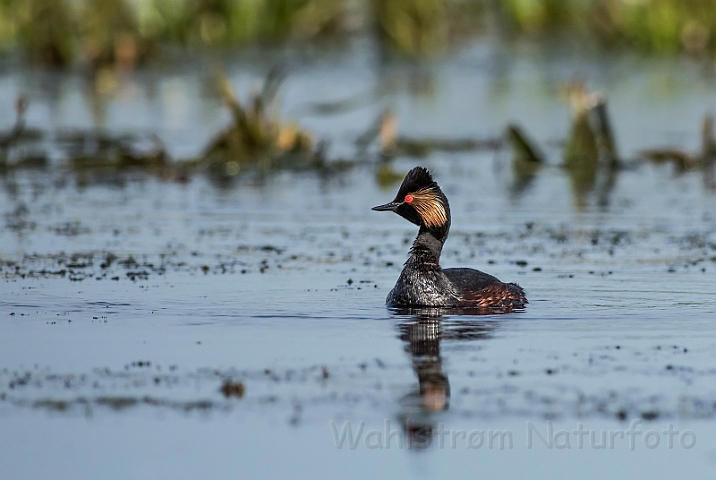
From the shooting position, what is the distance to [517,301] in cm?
1105

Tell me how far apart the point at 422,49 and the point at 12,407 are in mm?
32346

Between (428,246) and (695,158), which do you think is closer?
(428,246)

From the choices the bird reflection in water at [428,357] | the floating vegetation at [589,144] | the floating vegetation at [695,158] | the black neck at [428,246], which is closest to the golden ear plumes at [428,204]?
the black neck at [428,246]

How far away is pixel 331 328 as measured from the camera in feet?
33.6

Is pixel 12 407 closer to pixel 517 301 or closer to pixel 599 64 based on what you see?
pixel 517 301

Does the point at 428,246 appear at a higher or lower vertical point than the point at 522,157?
lower

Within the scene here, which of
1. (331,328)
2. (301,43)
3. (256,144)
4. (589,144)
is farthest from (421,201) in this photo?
(301,43)

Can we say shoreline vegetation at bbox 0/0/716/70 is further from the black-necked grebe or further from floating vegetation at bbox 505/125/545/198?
the black-necked grebe

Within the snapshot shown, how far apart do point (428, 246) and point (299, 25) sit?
30.0 meters

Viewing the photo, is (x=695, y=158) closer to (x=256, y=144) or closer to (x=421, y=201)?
(x=256, y=144)

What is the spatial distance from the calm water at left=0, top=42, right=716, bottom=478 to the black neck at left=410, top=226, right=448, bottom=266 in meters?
0.49

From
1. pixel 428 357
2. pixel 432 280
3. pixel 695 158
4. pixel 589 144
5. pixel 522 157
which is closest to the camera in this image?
pixel 428 357

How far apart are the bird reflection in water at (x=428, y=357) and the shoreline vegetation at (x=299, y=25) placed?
75.4 feet

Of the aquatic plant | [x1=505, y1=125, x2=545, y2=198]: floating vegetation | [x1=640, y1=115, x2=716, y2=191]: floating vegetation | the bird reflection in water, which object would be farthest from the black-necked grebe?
[x1=640, y1=115, x2=716, y2=191]: floating vegetation
